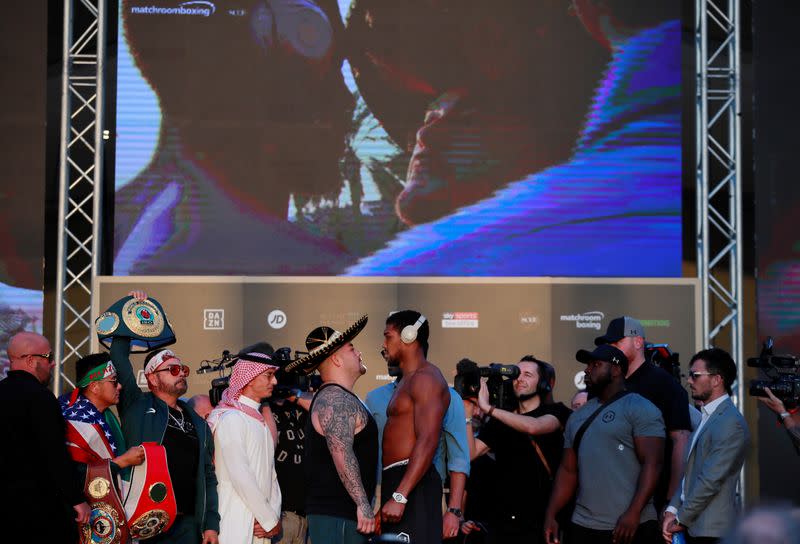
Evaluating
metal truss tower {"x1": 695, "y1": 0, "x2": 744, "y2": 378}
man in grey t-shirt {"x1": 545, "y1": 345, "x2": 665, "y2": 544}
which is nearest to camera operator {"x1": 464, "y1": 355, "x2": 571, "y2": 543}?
man in grey t-shirt {"x1": 545, "y1": 345, "x2": 665, "y2": 544}

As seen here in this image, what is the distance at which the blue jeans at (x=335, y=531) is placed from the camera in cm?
414

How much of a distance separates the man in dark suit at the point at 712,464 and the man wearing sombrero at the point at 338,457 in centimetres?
138

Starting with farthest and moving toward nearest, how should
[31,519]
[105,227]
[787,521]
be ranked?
[105,227] → [31,519] → [787,521]

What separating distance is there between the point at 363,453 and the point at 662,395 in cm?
171

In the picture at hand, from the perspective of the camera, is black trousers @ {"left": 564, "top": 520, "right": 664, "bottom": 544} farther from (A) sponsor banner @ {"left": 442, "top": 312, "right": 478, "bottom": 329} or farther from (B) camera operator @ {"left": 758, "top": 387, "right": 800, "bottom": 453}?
(A) sponsor banner @ {"left": 442, "top": 312, "right": 478, "bottom": 329}

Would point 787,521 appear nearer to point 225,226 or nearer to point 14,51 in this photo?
point 225,226

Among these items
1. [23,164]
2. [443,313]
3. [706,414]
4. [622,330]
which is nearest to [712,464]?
[706,414]

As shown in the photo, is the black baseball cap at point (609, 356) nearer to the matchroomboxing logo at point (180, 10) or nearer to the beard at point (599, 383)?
the beard at point (599, 383)

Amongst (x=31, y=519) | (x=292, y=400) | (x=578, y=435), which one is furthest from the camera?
(x=292, y=400)

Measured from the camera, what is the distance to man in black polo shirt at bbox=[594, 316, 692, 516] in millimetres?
5086

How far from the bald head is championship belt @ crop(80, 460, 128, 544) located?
43cm

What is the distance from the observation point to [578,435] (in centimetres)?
504

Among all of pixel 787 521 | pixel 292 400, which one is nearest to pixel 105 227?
pixel 292 400

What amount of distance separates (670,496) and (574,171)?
147 inches
